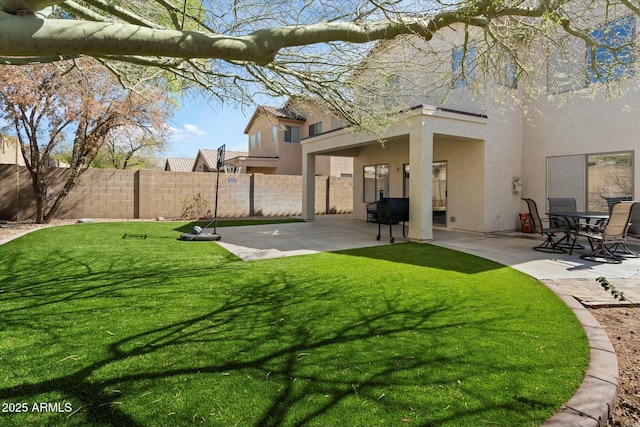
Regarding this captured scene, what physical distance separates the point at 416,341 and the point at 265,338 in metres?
1.46

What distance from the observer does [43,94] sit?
477 inches

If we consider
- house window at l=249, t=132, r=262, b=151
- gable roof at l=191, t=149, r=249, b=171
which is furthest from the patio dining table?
gable roof at l=191, t=149, r=249, b=171

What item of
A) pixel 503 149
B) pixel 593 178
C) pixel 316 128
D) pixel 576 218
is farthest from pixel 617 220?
pixel 316 128

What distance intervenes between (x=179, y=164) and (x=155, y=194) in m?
29.1

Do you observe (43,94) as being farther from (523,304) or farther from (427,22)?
(523,304)

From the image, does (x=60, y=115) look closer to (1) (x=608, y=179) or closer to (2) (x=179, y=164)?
(1) (x=608, y=179)

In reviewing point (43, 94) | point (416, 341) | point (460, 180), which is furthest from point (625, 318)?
point (43, 94)

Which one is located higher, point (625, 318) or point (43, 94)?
point (43, 94)

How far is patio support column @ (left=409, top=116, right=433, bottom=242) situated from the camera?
10180mm

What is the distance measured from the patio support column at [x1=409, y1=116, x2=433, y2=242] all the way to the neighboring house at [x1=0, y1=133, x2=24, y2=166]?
58.6ft

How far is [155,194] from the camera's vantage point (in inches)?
644

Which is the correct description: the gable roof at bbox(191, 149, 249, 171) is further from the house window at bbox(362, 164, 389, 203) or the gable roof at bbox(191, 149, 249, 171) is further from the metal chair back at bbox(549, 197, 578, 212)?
the metal chair back at bbox(549, 197, 578, 212)

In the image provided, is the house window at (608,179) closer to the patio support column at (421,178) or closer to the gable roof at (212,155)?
the patio support column at (421,178)

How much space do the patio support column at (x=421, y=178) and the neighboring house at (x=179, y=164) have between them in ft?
120
